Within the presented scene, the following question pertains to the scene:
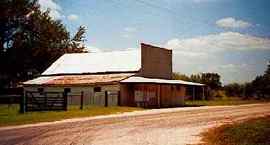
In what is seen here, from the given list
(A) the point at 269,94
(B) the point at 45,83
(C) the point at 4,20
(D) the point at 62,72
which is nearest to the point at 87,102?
(B) the point at 45,83

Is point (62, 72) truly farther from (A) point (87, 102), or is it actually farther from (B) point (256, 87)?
(B) point (256, 87)

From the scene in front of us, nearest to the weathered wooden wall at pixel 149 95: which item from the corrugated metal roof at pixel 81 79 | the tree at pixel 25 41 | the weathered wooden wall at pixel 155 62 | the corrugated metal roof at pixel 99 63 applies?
the corrugated metal roof at pixel 81 79

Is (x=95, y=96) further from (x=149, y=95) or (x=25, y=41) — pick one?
(x=25, y=41)

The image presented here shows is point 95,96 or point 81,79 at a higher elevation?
point 81,79

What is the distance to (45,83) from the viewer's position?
4831 centimetres

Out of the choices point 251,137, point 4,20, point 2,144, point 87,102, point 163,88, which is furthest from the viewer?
point 4,20

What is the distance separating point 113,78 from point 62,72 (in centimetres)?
1028

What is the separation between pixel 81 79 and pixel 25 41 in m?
21.0

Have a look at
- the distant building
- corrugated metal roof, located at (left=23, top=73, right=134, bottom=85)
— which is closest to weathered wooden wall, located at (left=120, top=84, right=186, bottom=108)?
the distant building

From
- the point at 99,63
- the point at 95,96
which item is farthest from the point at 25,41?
the point at 95,96

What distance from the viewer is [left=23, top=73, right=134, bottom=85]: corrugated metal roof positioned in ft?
147

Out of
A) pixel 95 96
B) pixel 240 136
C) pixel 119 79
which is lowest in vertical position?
pixel 240 136

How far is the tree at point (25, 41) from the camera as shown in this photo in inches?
2512

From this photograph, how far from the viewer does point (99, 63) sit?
2058 inches
